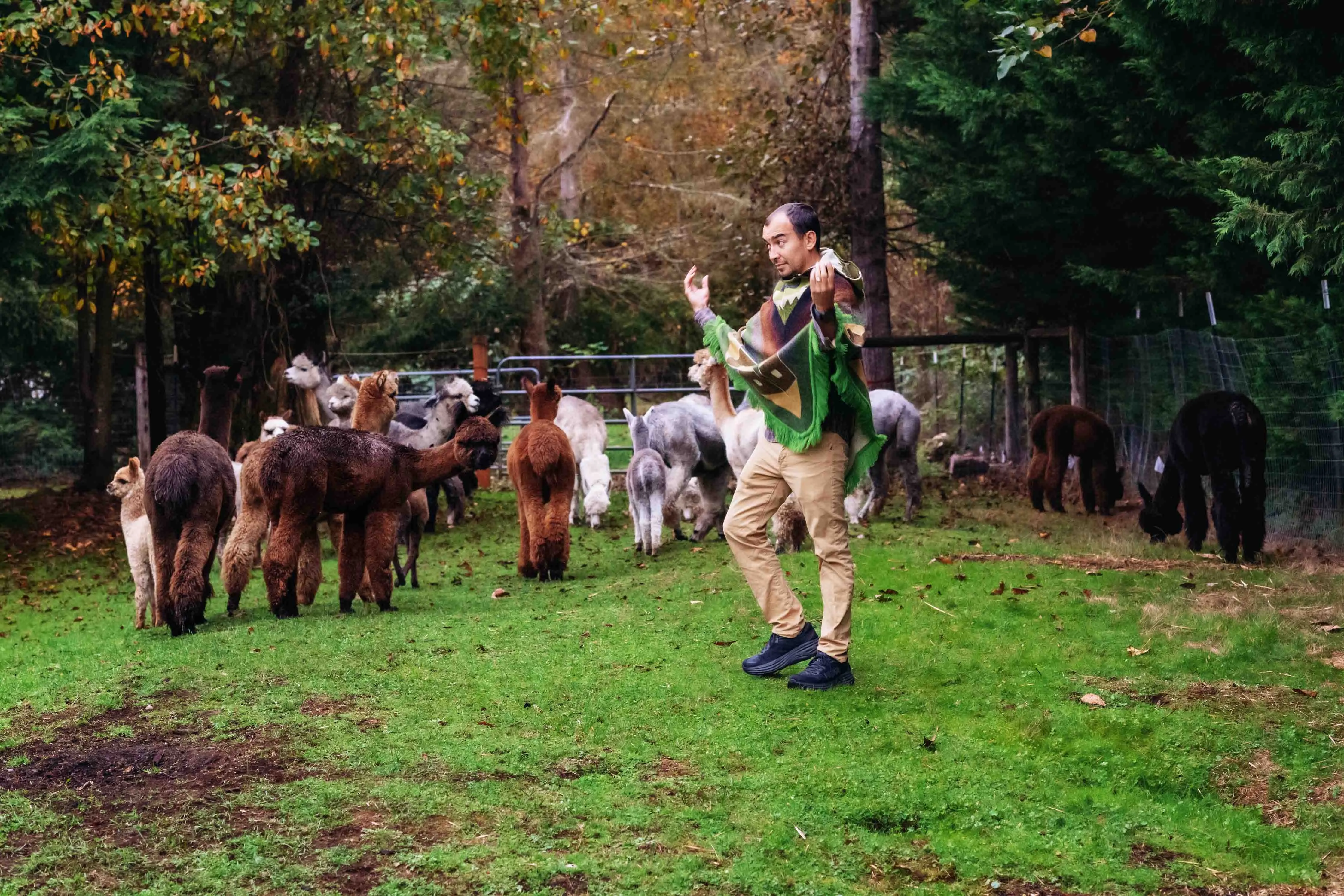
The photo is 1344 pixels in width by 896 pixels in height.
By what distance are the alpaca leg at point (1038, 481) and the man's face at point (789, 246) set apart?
941 cm

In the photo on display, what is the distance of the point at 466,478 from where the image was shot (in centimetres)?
1309

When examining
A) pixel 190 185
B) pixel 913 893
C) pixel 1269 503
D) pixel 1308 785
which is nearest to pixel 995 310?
pixel 1269 503

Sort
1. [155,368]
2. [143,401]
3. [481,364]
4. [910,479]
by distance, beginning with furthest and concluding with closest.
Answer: [481,364] → [143,401] → [155,368] → [910,479]

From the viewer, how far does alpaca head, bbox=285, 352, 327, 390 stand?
14.7m

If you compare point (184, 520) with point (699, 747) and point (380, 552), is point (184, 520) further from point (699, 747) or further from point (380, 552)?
point (699, 747)

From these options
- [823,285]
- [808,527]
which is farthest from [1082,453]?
[823,285]

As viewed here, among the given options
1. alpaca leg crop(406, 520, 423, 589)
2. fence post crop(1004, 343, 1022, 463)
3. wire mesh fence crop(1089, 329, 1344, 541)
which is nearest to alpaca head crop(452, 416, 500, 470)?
alpaca leg crop(406, 520, 423, 589)

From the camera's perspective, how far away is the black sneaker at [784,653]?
7156mm

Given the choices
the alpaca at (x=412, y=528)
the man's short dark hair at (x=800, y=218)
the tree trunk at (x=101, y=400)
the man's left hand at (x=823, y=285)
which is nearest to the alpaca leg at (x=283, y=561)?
the alpaca at (x=412, y=528)

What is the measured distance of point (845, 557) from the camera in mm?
6801

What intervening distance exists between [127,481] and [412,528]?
7.95 feet

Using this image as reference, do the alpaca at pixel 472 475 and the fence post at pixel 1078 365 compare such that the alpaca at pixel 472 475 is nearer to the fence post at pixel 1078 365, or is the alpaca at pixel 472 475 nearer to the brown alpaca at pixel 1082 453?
the brown alpaca at pixel 1082 453

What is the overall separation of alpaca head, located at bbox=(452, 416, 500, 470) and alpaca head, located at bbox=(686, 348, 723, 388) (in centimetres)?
165

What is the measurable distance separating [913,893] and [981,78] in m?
13.5
